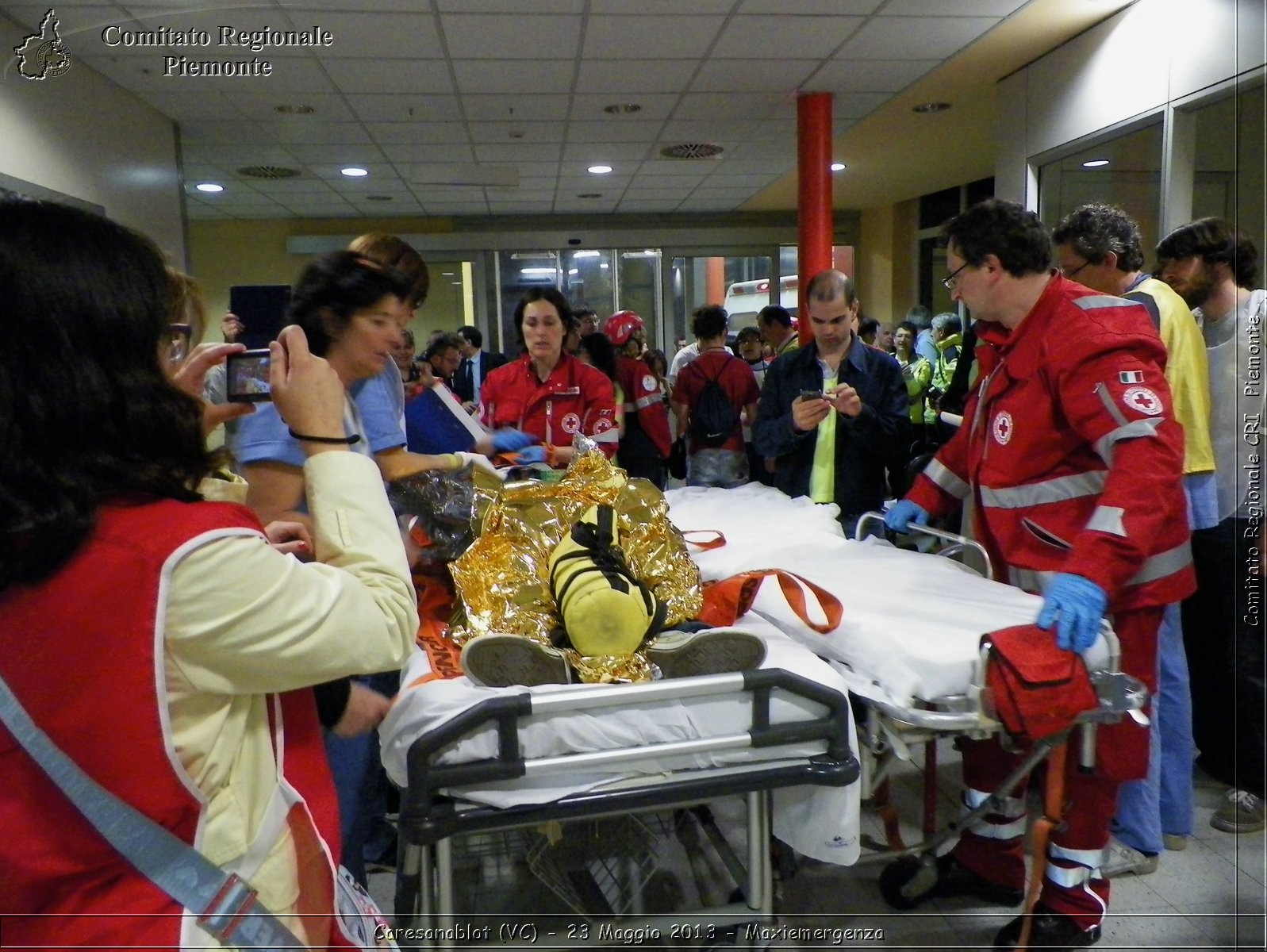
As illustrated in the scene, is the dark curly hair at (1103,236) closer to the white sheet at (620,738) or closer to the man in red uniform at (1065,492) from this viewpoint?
the man in red uniform at (1065,492)

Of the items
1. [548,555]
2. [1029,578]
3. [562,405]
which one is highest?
[562,405]

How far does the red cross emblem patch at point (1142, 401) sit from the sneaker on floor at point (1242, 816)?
1467 mm

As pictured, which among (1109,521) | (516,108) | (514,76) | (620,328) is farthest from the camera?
(516,108)

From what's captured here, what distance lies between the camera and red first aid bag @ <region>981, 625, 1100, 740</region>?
52.7 inches

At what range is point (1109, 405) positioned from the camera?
160 centimetres

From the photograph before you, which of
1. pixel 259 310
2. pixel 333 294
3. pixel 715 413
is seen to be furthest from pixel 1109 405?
pixel 715 413

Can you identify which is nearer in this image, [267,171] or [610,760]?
[610,760]

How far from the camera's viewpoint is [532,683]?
1.38 meters

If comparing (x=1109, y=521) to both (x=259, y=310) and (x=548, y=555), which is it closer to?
(x=548, y=555)

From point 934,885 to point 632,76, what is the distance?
455 centimetres

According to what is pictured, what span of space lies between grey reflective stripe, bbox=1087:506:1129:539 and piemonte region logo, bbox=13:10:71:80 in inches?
185

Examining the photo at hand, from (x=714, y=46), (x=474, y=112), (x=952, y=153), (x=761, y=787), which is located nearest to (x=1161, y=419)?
(x=761, y=787)

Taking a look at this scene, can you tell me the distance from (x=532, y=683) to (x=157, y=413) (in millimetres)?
758

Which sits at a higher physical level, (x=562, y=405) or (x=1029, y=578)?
(x=562, y=405)
